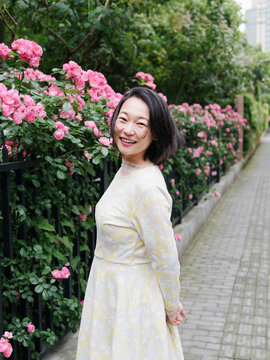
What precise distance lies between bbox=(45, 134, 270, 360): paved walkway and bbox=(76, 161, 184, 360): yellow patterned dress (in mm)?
1266

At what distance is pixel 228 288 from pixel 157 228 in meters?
3.37

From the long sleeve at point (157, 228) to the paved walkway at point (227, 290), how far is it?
61.3 inches

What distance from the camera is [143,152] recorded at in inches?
84.3

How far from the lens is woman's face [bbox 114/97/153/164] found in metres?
2.04

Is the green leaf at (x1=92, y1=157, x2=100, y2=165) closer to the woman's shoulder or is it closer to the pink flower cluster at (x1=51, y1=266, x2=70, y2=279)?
the pink flower cluster at (x1=51, y1=266, x2=70, y2=279)

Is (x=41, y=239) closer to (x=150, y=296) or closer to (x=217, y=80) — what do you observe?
(x=150, y=296)

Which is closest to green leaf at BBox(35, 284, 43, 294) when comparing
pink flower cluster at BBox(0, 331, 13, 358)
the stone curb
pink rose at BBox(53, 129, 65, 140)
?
pink flower cluster at BBox(0, 331, 13, 358)

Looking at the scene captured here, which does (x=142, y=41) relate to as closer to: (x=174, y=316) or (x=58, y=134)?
(x=58, y=134)

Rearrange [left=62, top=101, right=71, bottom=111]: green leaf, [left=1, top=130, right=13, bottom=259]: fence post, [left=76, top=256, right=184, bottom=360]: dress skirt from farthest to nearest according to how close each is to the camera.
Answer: [left=62, top=101, right=71, bottom=111]: green leaf → [left=1, top=130, right=13, bottom=259]: fence post → [left=76, top=256, right=184, bottom=360]: dress skirt

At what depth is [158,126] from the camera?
2055 mm

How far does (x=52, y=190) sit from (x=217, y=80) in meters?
9.40

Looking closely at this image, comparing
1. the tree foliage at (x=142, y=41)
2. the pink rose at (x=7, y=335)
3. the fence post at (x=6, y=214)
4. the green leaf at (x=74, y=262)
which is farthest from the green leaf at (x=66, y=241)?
the tree foliage at (x=142, y=41)

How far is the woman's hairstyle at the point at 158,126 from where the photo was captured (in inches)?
80.5

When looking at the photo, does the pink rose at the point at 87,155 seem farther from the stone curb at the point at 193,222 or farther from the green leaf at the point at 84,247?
the stone curb at the point at 193,222
